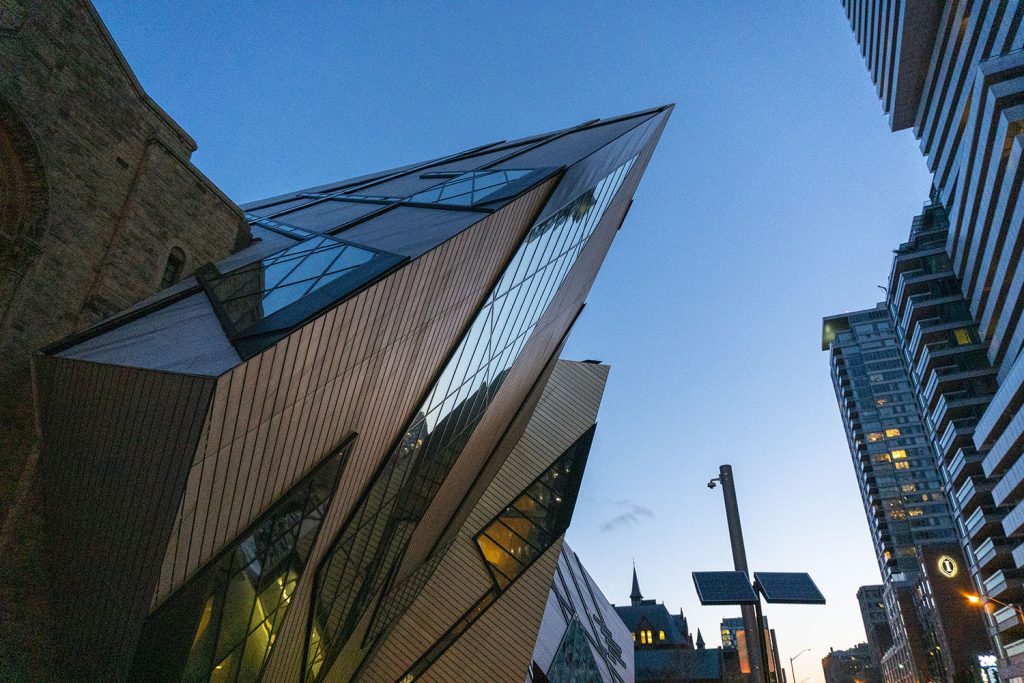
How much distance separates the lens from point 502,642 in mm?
21781

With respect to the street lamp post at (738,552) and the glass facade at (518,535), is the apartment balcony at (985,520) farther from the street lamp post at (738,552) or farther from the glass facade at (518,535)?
the glass facade at (518,535)

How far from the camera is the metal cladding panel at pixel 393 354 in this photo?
10.4 m

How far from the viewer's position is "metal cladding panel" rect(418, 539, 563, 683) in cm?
2100

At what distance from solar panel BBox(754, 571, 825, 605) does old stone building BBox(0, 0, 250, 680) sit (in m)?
24.6

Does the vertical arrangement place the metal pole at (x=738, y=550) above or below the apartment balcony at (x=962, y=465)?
below

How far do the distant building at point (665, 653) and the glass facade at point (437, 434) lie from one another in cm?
6625

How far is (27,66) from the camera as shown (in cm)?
1161

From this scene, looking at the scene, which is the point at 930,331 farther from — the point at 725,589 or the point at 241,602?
the point at 241,602

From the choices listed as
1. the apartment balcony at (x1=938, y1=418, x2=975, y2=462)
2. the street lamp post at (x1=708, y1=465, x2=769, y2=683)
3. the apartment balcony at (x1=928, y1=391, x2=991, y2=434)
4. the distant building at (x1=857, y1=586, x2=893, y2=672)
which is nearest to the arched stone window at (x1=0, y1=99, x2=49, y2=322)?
the street lamp post at (x1=708, y1=465, x2=769, y2=683)

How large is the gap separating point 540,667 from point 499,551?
7.72 meters

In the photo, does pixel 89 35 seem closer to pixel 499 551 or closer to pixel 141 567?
pixel 141 567

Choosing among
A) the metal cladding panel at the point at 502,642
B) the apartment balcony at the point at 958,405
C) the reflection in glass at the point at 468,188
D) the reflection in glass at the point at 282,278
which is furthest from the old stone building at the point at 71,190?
the apartment balcony at the point at 958,405

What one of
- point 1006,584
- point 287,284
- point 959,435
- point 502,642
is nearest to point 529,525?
→ point 502,642

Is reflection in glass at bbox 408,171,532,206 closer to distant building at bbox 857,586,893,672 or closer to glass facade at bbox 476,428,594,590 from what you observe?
glass facade at bbox 476,428,594,590
